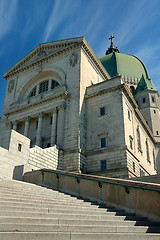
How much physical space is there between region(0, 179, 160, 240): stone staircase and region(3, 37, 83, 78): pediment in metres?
30.9

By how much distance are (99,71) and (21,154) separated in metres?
25.3

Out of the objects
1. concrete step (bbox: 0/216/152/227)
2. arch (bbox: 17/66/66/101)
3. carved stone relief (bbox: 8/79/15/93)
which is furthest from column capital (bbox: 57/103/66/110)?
concrete step (bbox: 0/216/152/227)

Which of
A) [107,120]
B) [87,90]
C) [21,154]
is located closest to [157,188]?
[21,154]

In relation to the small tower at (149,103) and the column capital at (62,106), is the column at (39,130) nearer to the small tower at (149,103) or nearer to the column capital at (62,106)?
the column capital at (62,106)

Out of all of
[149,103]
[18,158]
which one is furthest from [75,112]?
[149,103]

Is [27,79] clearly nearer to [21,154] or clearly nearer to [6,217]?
[21,154]

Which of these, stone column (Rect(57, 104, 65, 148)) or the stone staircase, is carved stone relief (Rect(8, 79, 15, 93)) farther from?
the stone staircase

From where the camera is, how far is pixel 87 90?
35469 millimetres

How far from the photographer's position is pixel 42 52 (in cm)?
4153

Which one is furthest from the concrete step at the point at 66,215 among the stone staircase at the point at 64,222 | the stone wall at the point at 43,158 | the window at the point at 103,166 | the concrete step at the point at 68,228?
the window at the point at 103,166

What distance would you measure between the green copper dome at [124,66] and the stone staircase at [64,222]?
58.3 meters

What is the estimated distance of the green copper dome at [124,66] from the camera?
2630 inches

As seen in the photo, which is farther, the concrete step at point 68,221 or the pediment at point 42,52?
the pediment at point 42,52

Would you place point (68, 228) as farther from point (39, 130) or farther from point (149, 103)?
point (149, 103)
